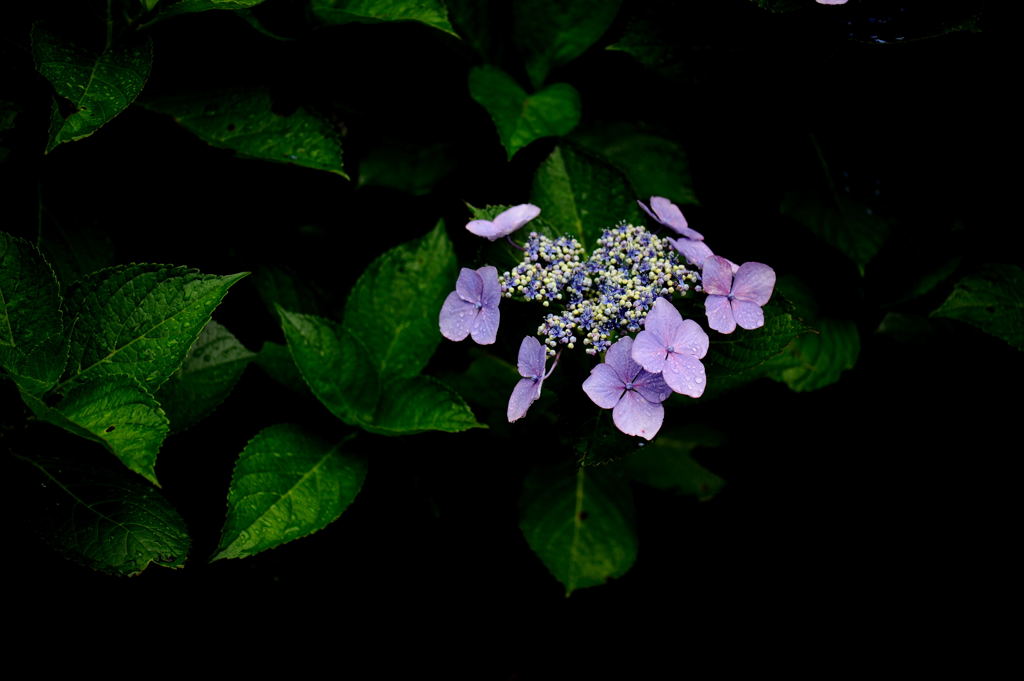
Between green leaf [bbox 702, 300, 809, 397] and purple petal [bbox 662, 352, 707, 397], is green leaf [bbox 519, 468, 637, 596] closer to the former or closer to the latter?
green leaf [bbox 702, 300, 809, 397]

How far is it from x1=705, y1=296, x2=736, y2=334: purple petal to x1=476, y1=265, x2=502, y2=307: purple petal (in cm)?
36

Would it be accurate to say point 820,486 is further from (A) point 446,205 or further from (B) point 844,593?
(A) point 446,205

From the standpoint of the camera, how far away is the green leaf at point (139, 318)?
49.7 inches

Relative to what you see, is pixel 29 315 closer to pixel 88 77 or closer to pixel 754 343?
pixel 88 77

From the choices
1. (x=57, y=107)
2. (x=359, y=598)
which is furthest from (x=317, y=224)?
(x=359, y=598)

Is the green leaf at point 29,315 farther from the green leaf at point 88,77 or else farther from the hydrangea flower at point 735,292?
the hydrangea flower at point 735,292

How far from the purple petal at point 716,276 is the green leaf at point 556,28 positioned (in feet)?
2.85

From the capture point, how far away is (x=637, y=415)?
1157mm

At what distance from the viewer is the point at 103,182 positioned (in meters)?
1.67

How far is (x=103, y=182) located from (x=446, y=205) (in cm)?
82

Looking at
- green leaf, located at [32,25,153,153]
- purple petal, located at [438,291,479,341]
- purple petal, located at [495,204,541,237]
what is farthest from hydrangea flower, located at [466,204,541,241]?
green leaf, located at [32,25,153,153]

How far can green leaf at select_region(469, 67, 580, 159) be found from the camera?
64.0 inches

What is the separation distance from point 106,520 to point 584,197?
3.63 feet

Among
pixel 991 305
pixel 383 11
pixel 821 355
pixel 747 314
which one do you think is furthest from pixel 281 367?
pixel 991 305
